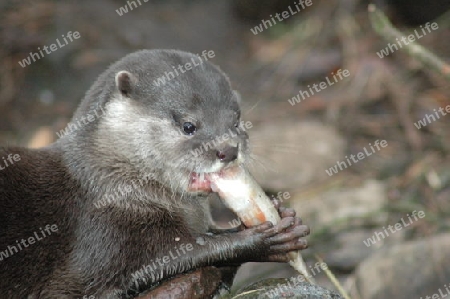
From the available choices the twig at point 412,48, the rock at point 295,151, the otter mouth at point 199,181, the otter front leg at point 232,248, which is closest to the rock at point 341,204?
the rock at point 295,151

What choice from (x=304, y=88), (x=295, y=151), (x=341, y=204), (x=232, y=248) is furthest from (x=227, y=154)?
(x=304, y=88)

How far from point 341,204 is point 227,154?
292 centimetres

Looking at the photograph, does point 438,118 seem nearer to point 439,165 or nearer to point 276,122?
point 439,165

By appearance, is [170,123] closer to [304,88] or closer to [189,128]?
[189,128]

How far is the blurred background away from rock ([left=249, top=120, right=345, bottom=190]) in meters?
0.01

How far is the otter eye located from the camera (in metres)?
4.13

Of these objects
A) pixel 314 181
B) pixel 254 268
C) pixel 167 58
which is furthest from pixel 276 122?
pixel 167 58

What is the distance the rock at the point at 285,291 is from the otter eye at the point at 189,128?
0.89 meters

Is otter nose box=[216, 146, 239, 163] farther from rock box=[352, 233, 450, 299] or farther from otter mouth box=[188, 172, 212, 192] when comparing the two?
rock box=[352, 233, 450, 299]

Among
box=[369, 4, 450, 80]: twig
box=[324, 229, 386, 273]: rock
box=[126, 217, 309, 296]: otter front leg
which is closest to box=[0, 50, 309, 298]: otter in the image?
box=[126, 217, 309, 296]: otter front leg

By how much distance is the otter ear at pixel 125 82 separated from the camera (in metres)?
4.20

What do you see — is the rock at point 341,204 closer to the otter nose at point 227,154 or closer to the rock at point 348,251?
the rock at point 348,251

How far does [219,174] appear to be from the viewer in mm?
4086

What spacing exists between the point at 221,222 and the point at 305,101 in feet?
7.34
